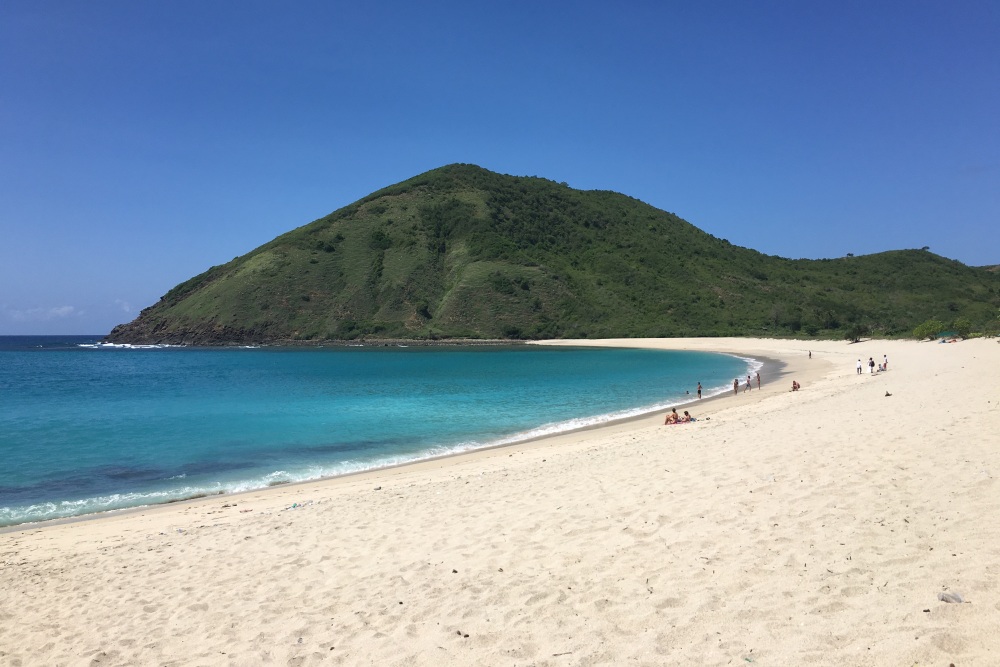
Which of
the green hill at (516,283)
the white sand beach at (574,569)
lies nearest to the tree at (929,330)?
the green hill at (516,283)

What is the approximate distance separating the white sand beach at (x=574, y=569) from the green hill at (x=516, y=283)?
304 ft

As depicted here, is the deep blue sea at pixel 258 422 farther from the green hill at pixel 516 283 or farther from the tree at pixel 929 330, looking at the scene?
the green hill at pixel 516 283

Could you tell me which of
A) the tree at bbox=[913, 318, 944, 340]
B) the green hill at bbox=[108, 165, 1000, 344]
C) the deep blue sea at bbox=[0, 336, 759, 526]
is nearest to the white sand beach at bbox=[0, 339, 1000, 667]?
the deep blue sea at bbox=[0, 336, 759, 526]

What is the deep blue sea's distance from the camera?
15648mm

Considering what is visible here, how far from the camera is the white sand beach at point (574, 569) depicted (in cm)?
482

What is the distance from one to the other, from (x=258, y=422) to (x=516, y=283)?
98.7 m

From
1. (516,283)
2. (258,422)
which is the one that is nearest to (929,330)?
(258,422)

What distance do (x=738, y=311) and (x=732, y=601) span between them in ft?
390

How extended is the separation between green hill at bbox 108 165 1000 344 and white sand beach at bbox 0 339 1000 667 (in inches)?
3646

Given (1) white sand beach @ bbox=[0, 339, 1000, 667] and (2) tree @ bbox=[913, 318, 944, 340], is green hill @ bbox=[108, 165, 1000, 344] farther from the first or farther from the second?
(1) white sand beach @ bbox=[0, 339, 1000, 667]

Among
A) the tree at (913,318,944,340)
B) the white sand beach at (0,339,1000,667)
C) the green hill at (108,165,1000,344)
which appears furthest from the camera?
A: the green hill at (108,165,1000,344)

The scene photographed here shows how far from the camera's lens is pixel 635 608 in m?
5.38

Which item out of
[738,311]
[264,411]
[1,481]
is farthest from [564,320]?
[1,481]

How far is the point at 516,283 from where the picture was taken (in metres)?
122
